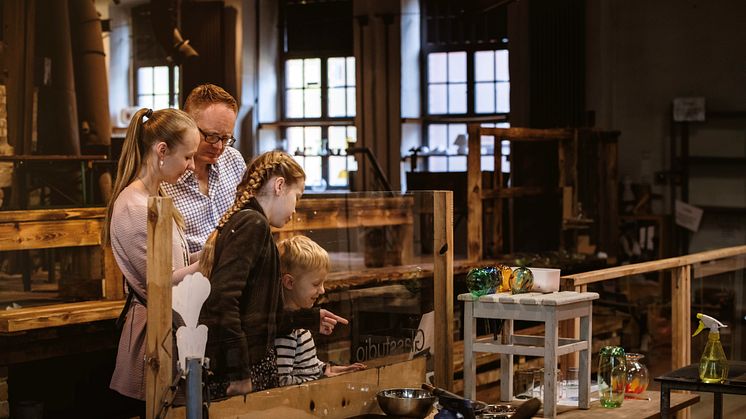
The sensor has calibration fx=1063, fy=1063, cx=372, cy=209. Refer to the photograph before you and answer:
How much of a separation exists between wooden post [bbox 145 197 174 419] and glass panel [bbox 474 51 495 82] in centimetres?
1141

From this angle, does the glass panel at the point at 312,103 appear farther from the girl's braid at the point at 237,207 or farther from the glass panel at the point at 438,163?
the girl's braid at the point at 237,207

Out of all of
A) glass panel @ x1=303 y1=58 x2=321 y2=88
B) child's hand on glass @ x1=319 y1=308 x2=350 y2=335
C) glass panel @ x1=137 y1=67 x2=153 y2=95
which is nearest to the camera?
child's hand on glass @ x1=319 y1=308 x2=350 y2=335

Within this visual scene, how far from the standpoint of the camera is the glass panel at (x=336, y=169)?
14.3 metres

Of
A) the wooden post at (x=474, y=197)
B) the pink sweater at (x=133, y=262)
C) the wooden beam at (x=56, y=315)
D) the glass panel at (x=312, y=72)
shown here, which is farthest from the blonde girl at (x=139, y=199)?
the glass panel at (x=312, y=72)

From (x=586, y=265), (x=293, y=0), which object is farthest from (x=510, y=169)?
(x=293, y=0)

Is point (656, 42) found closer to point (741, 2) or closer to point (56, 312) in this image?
point (741, 2)

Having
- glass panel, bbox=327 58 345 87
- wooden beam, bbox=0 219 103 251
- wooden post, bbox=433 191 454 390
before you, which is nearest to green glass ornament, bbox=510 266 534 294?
wooden post, bbox=433 191 454 390

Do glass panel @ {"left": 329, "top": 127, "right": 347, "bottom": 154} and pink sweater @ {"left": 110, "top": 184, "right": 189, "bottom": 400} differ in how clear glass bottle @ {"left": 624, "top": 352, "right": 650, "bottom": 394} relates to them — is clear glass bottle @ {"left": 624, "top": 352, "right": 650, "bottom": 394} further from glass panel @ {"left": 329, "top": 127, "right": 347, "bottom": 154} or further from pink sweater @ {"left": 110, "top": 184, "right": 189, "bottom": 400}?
glass panel @ {"left": 329, "top": 127, "right": 347, "bottom": 154}

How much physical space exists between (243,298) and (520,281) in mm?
1094

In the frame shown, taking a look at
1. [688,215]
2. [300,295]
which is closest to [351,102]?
[688,215]

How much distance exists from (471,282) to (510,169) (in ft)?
30.0

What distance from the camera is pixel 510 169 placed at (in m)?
12.5

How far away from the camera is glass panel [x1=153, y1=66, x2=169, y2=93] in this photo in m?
12.6

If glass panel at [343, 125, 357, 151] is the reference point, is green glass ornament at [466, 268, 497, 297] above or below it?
below
